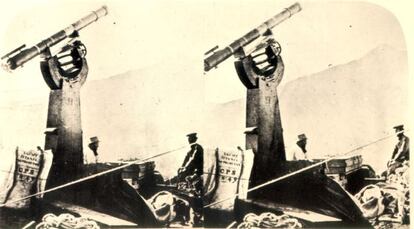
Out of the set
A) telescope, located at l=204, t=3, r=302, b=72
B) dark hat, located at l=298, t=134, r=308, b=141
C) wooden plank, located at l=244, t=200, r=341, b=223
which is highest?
telescope, located at l=204, t=3, r=302, b=72

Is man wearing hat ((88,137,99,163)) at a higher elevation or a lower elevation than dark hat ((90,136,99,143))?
lower

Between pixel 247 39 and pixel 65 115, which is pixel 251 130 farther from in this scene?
pixel 65 115

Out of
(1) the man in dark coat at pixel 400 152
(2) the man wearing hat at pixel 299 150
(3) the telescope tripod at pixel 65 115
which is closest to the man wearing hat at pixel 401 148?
(1) the man in dark coat at pixel 400 152

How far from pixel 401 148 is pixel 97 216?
184 cm

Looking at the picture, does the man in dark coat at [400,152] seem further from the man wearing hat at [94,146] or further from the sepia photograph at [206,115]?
the man wearing hat at [94,146]

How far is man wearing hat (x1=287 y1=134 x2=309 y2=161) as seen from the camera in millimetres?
3418

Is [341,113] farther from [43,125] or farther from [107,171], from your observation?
[43,125]

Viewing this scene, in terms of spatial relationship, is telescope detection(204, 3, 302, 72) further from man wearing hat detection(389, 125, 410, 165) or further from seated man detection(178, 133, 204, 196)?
man wearing hat detection(389, 125, 410, 165)

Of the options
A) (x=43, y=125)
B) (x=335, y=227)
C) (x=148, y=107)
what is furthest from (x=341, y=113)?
(x=43, y=125)

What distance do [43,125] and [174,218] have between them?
3.13 feet

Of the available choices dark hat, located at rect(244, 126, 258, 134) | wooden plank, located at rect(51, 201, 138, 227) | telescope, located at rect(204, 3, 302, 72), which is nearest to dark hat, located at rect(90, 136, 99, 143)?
wooden plank, located at rect(51, 201, 138, 227)

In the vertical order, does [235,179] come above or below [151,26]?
below

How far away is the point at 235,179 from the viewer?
3.42m

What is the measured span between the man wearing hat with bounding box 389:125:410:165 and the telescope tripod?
73.4 inches
